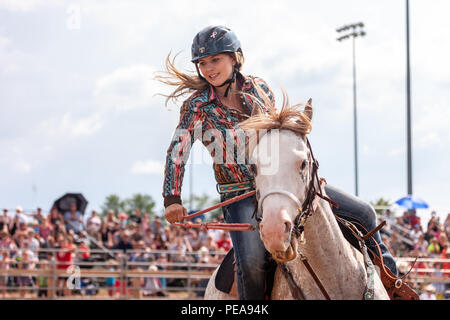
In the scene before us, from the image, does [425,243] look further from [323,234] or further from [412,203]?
[323,234]

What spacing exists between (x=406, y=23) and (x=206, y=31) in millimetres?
23825

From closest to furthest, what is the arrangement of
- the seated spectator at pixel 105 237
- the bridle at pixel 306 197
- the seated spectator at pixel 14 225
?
the bridle at pixel 306 197 < the seated spectator at pixel 14 225 < the seated spectator at pixel 105 237

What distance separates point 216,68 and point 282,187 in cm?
157

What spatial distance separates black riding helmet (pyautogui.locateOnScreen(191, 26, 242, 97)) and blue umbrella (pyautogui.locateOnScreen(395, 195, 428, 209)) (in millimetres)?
14963

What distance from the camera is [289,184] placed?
12.2 feet

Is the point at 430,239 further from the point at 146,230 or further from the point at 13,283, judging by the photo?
the point at 13,283

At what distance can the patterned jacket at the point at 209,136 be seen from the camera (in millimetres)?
4727

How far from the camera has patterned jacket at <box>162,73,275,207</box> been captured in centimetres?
473

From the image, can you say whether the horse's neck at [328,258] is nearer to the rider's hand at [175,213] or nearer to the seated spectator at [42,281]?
the rider's hand at [175,213]

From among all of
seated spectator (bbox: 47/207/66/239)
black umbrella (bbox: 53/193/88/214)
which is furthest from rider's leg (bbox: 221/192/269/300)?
black umbrella (bbox: 53/193/88/214)

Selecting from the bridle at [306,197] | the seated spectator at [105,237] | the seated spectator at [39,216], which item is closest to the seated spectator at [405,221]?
the seated spectator at [105,237]

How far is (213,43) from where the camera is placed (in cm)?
488

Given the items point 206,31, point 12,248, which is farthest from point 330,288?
point 12,248

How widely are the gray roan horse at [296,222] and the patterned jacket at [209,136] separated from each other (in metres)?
0.70
